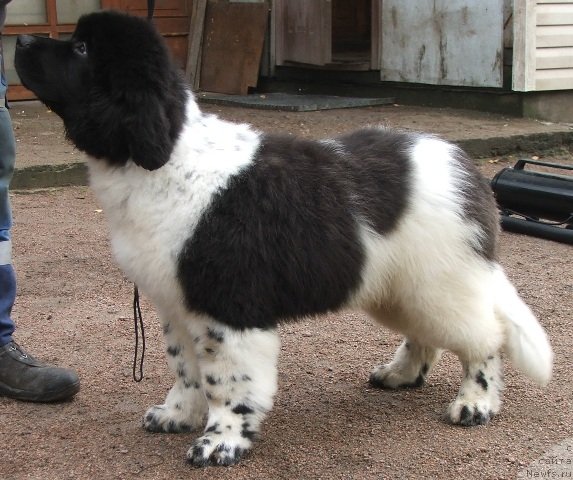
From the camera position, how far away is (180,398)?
3732 millimetres

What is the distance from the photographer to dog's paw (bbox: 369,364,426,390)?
419 cm

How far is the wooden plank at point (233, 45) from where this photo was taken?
1331cm

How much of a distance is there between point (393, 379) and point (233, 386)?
1077 millimetres

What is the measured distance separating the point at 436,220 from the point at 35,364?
192 centimetres

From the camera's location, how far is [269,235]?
3.37 metres

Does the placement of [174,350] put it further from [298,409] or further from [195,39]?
[195,39]

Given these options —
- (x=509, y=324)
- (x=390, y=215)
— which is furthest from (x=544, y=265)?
(x=390, y=215)

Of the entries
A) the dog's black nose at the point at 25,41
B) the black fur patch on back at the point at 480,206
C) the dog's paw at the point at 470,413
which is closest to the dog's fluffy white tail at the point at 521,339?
the black fur patch on back at the point at 480,206

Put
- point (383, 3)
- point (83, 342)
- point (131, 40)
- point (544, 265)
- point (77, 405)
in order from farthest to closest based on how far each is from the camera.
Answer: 1. point (383, 3)
2. point (544, 265)
3. point (83, 342)
4. point (77, 405)
5. point (131, 40)

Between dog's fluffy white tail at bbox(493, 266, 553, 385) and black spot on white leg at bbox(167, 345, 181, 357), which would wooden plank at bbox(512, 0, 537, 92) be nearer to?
dog's fluffy white tail at bbox(493, 266, 553, 385)

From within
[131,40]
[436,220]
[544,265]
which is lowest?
[544,265]

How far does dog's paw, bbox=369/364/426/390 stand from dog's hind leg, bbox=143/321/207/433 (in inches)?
35.0

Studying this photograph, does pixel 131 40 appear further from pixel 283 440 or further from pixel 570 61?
pixel 570 61

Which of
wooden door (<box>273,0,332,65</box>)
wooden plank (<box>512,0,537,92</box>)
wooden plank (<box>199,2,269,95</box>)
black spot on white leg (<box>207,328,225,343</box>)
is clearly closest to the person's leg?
black spot on white leg (<box>207,328,225,343</box>)
